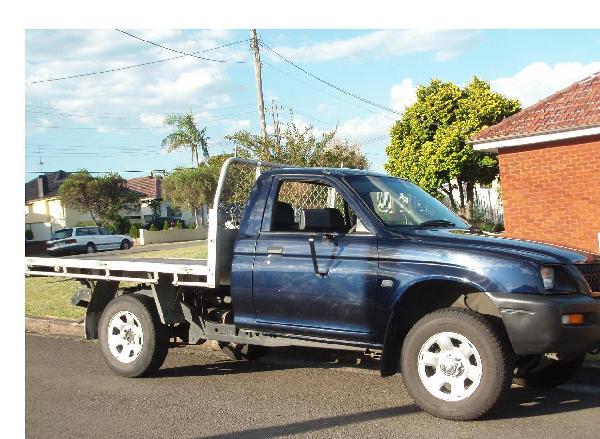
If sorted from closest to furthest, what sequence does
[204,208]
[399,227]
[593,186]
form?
1. [399,227]
2. [593,186]
3. [204,208]

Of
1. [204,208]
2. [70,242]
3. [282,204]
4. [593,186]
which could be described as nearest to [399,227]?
[282,204]

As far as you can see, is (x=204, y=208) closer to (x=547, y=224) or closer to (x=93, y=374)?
(x=547, y=224)

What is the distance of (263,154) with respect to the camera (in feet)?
68.7

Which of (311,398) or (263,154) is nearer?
(311,398)

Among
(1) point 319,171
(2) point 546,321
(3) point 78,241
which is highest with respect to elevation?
(1) point 319,171

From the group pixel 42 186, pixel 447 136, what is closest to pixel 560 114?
pixel 447 136

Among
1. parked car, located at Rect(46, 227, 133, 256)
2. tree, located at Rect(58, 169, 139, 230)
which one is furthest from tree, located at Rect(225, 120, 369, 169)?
tree, located at Rect(58, 169, 139, 230)

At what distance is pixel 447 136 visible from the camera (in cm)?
2753

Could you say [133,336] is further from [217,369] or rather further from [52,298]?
[52,298]

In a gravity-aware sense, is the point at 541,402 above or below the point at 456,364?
below

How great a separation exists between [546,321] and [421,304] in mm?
1062

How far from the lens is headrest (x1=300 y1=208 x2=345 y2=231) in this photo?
580 cm
